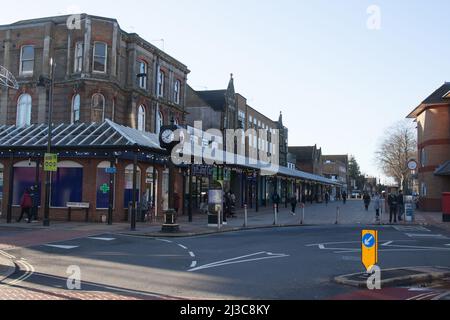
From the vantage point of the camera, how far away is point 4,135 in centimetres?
2816

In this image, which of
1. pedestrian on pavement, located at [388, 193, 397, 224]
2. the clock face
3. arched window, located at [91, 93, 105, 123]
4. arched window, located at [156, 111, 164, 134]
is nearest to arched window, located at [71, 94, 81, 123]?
arched window, located at [91, 93, 105, 123]

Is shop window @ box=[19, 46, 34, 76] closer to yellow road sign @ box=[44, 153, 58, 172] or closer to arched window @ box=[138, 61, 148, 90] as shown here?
arched window @ box=[138, 61, 148, 90]

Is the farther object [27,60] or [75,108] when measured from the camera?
[27,60]

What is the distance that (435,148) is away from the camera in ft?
131

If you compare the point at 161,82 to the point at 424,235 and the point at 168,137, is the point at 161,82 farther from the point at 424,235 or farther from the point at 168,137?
the point at 424,235

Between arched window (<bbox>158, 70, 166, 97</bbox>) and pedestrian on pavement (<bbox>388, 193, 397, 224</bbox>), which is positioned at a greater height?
arched window (<bbox>158, 70, 166, 97</bbox>)

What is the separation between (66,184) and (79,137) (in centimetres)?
267

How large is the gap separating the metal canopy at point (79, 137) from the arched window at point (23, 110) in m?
1.05

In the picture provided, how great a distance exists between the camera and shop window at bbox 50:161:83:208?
82.3 feet

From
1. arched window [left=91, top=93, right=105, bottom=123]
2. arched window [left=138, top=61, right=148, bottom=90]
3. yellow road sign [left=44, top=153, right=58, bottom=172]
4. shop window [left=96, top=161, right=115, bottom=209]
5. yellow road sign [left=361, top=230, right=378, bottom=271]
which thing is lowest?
yellow road sign [left=361, top=230, right=378, bottom=271]

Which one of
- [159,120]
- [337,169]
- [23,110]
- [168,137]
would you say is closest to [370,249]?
[168,137]

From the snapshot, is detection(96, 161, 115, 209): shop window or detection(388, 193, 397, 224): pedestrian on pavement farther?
detection(388, 193, 397, 224): pedestrian on pavement
